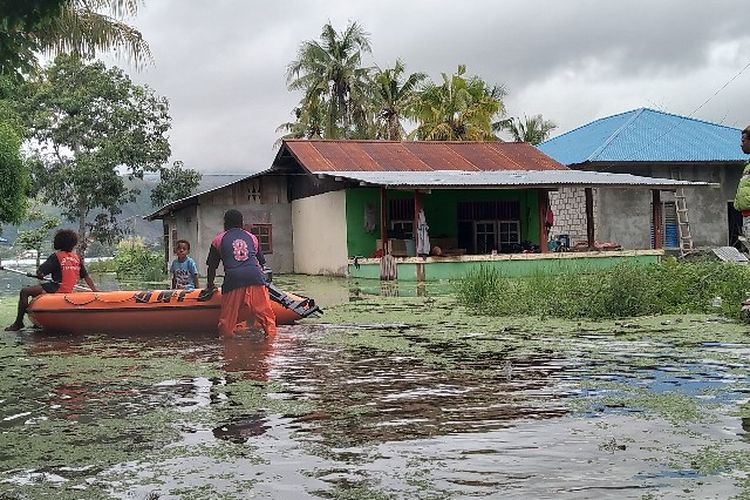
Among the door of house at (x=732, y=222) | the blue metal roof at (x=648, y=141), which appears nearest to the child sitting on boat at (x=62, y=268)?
the blue metal roof at (x=648, y=141)

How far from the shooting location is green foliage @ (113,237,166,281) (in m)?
28.3

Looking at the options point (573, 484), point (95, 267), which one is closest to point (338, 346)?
point (573, 484)

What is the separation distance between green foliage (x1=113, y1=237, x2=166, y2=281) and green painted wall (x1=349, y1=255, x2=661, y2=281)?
26.9 feet

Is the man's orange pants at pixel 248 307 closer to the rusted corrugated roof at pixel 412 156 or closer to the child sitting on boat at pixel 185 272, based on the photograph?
the child sitting on boat at pixel 185 272

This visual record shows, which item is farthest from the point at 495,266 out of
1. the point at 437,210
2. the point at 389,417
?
the point at 389,417

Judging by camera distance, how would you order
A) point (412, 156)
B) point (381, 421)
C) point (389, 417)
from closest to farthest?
point (381, 421), point (389, 417), point (412, 156)

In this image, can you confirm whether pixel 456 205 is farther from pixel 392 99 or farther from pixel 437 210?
pixel 392 99

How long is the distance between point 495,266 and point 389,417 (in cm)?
1444

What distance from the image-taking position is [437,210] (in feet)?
81.8

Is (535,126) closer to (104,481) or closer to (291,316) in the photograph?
(291,316)

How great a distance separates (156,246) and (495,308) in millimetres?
30637

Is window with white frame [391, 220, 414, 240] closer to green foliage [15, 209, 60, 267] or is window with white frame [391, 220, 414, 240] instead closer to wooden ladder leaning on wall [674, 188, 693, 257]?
wooden ladder leaning on wall [674, 188, 693, 257]

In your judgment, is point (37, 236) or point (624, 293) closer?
point (624, 293)

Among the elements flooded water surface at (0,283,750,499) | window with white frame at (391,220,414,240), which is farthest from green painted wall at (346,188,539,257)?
flooded water surface at (0,283,750,499)
